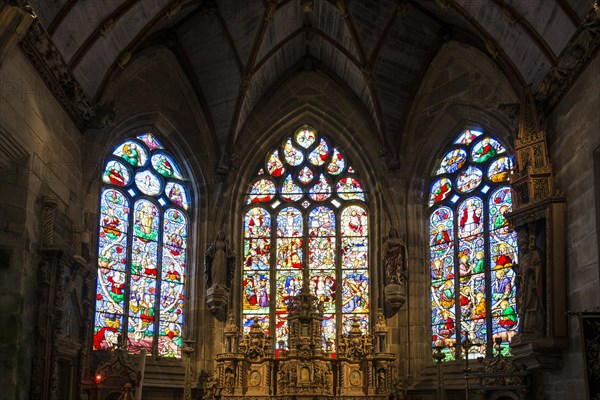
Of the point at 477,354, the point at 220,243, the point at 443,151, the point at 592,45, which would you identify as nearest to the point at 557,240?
the point at 592,45

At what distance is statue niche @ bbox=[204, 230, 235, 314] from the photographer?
60.2ft

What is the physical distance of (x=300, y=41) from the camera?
20.0 meters

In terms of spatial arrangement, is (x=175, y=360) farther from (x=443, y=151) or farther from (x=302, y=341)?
(x=443, y=151)

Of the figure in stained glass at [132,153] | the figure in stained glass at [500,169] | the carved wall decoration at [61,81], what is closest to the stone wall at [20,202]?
the carved wall decoration at [61,81]

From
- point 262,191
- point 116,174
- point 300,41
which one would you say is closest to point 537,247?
point 262,191

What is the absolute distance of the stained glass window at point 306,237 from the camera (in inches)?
762

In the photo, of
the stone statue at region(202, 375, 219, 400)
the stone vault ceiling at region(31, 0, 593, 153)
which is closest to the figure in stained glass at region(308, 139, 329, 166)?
the stone vault ceiling at region(31, 0, 593, 153)

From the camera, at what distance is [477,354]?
A: 17609 millimetres

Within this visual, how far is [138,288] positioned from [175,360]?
169 centimetres

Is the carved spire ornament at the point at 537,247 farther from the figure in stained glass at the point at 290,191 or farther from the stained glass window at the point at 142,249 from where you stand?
the stained glass window at the point at 142,249

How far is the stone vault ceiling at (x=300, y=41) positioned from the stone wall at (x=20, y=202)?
142 cm

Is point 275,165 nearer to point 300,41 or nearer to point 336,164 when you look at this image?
point 336,164

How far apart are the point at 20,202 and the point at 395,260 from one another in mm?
8251

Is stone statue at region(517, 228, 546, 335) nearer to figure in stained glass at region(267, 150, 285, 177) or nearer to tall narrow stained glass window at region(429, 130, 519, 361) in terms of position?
tall narrow stained glass window at region(429, 130, 519, 361)
